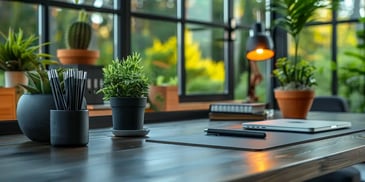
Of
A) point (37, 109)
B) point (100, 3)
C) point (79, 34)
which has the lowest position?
A: point (37, 109)

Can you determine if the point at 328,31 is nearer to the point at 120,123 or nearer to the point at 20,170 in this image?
the point at 120,123

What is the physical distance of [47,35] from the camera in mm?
3068

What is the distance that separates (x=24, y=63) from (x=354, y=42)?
11.9 feet

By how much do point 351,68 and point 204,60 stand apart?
4.83 feet

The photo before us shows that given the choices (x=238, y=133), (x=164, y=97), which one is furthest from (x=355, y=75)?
(x=238, y=133)

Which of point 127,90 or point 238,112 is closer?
point 127,90

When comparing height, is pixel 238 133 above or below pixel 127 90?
below

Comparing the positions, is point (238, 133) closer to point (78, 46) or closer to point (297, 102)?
point (297, 102)

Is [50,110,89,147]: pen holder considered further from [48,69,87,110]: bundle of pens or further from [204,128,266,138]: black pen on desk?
[204,128,266,138]: black pen on desk

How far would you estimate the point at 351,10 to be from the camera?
498cm

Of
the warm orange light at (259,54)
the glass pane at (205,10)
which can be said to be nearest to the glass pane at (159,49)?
the glass pane at (205,10)

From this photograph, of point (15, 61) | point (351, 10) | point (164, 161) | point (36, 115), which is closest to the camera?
point (164, 161)

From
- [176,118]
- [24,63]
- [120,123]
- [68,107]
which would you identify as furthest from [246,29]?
[68,107]

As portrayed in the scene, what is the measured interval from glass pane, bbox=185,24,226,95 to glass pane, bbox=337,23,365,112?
1.25m
